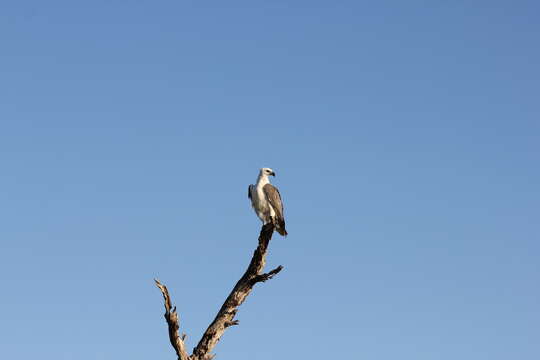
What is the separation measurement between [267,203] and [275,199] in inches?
9.5

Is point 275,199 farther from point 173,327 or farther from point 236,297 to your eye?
point 173,327

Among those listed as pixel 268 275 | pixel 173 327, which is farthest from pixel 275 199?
pixel 173 327

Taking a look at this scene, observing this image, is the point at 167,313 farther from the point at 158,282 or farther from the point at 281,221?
the point at 281,221

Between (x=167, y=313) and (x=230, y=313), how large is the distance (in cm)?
175

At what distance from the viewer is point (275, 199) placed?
22.5m

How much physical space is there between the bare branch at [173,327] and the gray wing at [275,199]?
19.0 feet

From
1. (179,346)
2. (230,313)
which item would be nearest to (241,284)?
(230,313)

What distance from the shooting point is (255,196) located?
22.8 metres

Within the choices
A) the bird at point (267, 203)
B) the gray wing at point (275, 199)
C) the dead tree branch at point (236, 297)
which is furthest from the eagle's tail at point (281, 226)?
the dead tree branch at point (236, 297)

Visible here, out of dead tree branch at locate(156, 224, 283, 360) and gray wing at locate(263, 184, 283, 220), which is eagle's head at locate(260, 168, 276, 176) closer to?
gray wing at locate(263, 184, 283, 220)

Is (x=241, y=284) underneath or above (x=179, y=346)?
above

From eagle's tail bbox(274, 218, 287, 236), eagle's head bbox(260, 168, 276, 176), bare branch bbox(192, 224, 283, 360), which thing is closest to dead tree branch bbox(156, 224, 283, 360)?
bare branch bbox(192, 224, 283, 360)

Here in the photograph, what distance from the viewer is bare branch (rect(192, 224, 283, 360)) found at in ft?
59.4

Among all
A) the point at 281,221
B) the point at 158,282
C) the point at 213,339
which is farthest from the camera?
the point at 281,221
